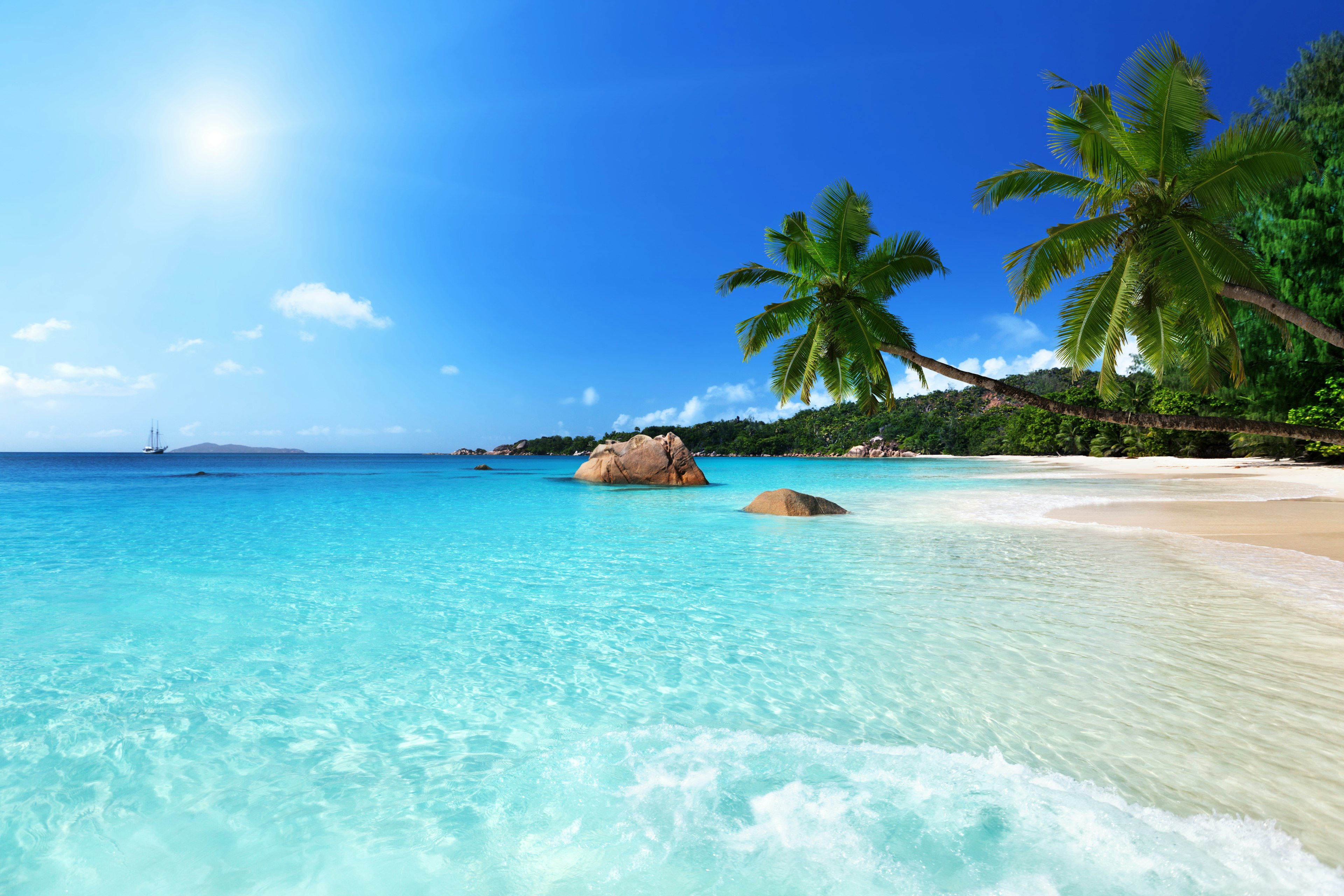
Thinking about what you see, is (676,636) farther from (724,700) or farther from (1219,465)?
(1219,465)

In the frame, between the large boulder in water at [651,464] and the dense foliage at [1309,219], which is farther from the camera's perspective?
the large boulder in water at [651,464]

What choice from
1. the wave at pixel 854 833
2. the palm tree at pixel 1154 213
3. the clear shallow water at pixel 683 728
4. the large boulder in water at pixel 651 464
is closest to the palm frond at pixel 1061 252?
the palm tree at pixel 1154 213

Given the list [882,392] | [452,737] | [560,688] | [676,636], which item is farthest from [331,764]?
[882,392]

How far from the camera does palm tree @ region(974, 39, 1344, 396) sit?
9172 mm

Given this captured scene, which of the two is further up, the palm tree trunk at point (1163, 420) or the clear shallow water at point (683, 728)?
the palm tree trunk at point (1163, 420)

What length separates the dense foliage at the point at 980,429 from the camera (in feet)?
155

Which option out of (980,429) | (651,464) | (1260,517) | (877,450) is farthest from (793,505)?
(877,450)

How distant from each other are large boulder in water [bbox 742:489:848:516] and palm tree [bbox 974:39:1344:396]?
6820 millimetres

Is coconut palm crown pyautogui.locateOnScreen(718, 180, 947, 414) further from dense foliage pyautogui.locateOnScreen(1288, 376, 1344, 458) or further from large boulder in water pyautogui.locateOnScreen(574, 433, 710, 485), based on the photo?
dense foliage pyautogui.locateOnScreen(1288, 376, 1344, 458)

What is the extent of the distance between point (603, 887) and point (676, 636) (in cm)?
346

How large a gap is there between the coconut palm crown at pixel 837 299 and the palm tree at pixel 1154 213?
327 centimetres

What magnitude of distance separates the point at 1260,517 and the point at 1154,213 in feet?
26.5

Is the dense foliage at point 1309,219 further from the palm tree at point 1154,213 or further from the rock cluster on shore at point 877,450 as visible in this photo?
the rock cluster on shore at point 877,450

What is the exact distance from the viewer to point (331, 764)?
136 inches
